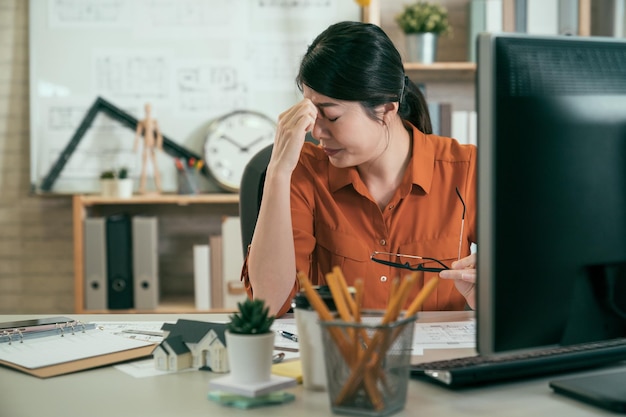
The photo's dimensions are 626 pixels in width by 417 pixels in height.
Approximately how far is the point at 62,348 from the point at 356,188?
0.76m

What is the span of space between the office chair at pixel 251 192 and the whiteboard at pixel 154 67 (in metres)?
A: 1.45

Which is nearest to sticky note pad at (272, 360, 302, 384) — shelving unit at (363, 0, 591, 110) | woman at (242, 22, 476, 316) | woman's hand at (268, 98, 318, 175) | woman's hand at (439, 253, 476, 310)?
woman's hand at (439, 253, 476, 310)

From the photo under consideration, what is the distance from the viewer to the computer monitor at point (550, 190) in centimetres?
88

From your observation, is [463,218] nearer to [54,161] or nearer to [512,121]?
[512,121]

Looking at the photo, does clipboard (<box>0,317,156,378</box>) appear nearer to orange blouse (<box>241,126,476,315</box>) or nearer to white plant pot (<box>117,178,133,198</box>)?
orange blouse (<box>241,126,476,315</box>)

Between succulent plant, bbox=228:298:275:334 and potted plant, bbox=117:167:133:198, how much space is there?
2.25m

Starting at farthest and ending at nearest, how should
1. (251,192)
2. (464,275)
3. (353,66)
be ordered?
1. (251,192)
2. (353,66)
3. (464,275)

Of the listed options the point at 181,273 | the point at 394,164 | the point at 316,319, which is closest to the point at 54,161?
the point at 181,273

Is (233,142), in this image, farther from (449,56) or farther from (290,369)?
(290,369)

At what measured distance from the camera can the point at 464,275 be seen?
4.30 feet

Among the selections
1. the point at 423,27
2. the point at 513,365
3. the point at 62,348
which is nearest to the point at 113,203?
the point at 423,27

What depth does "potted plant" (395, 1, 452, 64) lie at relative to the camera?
3.13 metres

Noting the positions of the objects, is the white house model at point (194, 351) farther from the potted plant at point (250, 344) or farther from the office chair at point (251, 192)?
the office chair at point (251, 192)

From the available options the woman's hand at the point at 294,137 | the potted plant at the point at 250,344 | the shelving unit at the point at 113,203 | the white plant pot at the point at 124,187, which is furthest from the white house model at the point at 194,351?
the white plant pot at the point at 124,187
